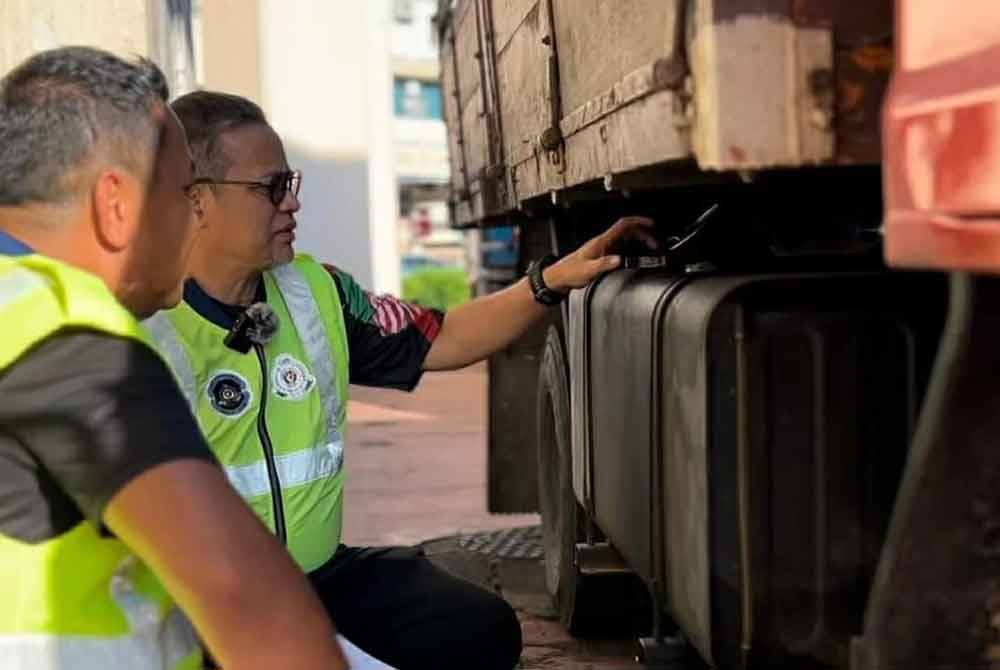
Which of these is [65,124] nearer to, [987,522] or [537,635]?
[987,522]

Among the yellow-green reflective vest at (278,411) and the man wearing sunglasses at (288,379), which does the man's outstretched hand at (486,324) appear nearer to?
the man wearing sunglasses at (288,379)

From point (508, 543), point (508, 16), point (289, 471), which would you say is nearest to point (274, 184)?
point (289, 471)

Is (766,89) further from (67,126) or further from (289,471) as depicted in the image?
(289,471)

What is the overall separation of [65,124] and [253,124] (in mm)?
1449

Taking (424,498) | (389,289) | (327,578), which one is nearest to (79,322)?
(327,578)

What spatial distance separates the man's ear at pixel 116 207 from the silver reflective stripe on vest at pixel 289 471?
4.04 ft

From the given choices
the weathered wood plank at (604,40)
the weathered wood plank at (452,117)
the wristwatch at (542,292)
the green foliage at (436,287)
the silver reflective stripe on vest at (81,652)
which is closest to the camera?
the silver reflective stripe on vest at (81,652)

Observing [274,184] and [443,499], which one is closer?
[274,184]

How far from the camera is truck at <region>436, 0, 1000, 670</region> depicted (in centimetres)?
163

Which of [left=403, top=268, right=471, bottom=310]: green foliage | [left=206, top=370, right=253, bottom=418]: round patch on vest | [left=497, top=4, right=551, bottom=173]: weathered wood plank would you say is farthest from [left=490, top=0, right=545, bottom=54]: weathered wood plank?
[left=403, top=268, right=471, bottom=310]: green foliage

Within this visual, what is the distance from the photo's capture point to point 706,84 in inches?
71.4

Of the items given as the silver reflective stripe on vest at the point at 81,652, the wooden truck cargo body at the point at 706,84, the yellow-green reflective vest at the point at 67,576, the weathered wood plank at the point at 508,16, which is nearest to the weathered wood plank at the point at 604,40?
the wooden truck cargo body at the point at 706,84

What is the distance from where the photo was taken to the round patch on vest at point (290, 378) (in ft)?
9.89

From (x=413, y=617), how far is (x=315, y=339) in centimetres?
62
